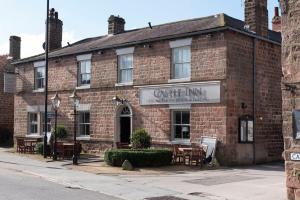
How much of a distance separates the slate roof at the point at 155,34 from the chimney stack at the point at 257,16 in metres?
0.53

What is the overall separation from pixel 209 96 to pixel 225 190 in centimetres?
707

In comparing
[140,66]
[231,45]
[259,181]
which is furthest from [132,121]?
[259,181]

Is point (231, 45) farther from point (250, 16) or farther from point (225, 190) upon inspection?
point (225, 190)

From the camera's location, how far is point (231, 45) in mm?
19750

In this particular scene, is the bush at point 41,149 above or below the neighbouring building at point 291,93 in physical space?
below

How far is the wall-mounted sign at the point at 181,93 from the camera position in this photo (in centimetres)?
1977

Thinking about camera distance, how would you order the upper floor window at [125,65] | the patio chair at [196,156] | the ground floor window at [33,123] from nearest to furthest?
the patio chair at [196,156], the upper floor window at [125,65], the ground floor window at [33,123]

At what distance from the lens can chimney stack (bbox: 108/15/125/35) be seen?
92.1 ft

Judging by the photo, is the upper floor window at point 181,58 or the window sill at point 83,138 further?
the window sill at point 83,138

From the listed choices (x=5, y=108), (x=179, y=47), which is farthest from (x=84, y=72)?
(x=5, y=108)

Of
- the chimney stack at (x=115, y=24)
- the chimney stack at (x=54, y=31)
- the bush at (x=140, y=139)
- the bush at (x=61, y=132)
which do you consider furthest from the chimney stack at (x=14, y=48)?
the bush at (x=140, y=139)

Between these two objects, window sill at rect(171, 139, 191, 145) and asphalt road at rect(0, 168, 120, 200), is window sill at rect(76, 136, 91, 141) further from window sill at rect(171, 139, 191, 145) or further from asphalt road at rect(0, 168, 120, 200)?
asphalt road at rect(0, 168, 120, 200)

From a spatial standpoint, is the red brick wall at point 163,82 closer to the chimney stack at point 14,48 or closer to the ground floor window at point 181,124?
the ground floor window at point 181,124

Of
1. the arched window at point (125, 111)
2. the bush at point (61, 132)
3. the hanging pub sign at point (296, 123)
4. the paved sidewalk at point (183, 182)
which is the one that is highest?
the arched window at point (125, 111)
